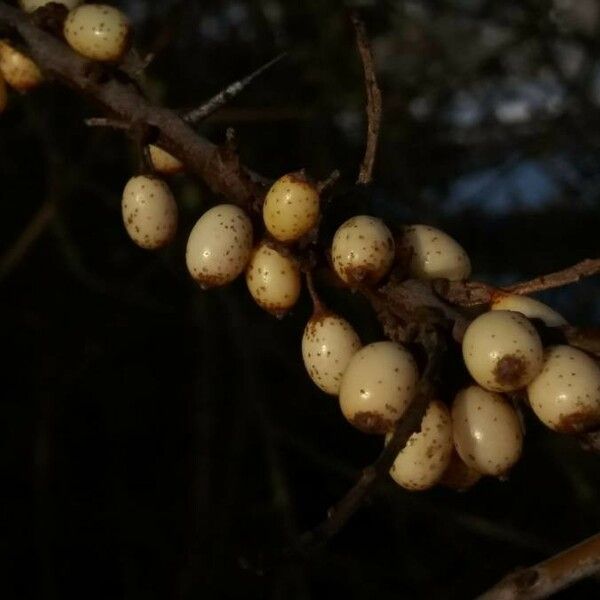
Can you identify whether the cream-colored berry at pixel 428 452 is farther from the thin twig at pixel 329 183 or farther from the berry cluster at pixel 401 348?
the thin twig at pixel 329 183

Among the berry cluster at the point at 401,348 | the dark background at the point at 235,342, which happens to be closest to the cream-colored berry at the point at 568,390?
the berry cluster at the point at 401,348

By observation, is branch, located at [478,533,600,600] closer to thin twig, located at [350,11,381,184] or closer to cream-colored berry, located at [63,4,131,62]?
thin twig, located at [350,11,381,184]

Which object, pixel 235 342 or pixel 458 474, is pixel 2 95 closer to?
pixel 458 474

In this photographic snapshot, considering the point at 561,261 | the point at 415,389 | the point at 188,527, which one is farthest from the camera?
the point at 561,261

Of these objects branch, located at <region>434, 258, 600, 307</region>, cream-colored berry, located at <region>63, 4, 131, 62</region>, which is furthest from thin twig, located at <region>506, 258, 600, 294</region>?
cream-colored berry, located at <region>63, 4, 131, 62</region>

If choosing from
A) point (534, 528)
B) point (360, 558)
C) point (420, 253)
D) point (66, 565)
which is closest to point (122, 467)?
point (66, 565)

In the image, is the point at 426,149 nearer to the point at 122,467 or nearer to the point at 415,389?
the point at 122,467

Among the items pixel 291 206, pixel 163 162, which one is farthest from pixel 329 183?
pixel 163 162
